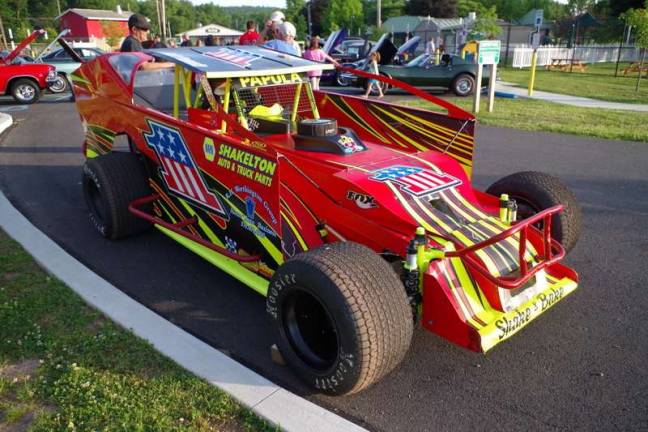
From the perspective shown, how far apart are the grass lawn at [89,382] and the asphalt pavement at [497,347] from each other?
0.43 m

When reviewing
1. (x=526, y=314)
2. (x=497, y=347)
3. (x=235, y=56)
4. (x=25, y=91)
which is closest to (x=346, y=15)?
(x=25, y=91)

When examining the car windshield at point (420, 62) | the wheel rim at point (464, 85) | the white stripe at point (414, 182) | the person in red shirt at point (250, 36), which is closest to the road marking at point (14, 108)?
the person in red shirt at point (250, 36)

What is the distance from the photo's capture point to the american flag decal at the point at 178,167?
4.06 metres

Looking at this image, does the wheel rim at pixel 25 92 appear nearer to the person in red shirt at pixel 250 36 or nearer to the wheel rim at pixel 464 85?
the person in red shirt at pixel 250 36

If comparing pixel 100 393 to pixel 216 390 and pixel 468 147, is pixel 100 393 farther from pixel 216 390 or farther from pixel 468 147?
pixel 468 147

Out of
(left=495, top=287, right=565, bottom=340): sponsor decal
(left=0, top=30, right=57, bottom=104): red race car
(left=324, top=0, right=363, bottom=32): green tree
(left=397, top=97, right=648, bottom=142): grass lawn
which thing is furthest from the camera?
(left=324, top=0, right=363, bottom=32): green tree

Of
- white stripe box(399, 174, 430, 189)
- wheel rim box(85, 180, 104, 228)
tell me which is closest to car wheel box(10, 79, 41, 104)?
wheel rim box(85, 180, 104, 228)

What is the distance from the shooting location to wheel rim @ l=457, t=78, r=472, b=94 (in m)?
17.1

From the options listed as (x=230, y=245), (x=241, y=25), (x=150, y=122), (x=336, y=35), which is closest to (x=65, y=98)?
(x=336, y=35)

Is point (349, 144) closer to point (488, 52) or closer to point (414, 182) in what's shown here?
point (414, 182)

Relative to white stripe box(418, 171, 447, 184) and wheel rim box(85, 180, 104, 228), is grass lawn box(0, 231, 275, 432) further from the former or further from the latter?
white stripe box(418, 171, 447, 184)

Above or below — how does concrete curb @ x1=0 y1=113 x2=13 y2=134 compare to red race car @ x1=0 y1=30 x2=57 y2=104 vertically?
below

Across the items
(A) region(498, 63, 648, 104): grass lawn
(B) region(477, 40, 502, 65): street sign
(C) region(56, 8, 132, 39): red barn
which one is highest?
(C) region(56, 8, 132, 39): red barn

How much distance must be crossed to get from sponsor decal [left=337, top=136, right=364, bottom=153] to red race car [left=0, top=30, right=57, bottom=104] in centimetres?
1467
